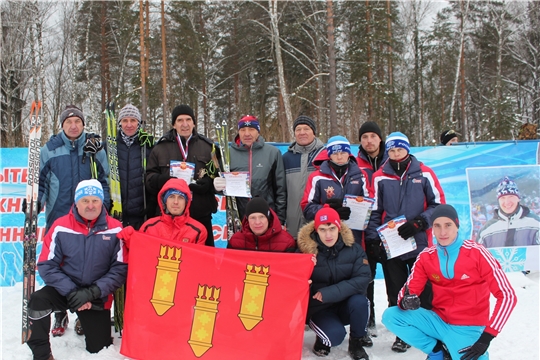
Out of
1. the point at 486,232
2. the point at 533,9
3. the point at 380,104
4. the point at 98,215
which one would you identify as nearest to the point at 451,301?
the point at 98,215

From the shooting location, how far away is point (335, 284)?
337 centimetres

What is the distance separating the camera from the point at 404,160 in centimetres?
363

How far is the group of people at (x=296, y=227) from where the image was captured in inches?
118

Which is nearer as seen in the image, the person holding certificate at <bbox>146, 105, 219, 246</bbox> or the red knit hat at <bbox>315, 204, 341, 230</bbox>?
the red knit hat at <bbox>315, 204, 341, 230</bbox>

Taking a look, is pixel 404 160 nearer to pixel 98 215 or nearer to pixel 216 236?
pixel 98 215

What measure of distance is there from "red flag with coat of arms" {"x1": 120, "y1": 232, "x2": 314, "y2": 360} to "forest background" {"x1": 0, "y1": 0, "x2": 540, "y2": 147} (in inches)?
427

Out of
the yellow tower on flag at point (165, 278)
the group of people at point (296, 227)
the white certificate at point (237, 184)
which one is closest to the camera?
the group of people at point (296, 227)

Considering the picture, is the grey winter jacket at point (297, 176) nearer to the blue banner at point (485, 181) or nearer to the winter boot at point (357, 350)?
the winter boot at point (357, 350)

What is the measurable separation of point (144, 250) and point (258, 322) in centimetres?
115

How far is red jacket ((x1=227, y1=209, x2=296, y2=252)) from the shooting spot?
11.6 feet

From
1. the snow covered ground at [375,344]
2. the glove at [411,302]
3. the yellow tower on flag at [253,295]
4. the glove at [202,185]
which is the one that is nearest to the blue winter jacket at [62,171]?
the glove at [202,185]

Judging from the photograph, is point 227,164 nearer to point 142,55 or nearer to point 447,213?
point 447,213

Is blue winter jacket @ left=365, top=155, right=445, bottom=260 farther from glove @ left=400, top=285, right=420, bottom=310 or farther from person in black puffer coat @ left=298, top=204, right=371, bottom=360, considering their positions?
glove @ left=400, top=285, right=420, bottom=310

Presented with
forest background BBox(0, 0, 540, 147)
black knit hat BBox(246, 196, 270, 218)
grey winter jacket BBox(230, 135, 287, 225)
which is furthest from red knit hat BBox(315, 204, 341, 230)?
forest background BBox(0, 0, 540, 147)
